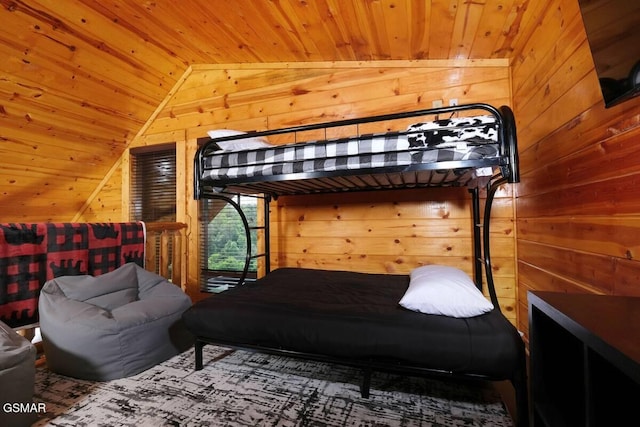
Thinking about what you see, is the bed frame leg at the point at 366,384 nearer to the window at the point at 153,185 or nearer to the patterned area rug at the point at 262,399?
the patterned area rug at the point at 262,399

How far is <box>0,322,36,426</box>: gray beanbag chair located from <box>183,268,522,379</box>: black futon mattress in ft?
2.11

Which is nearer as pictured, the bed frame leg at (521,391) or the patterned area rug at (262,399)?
the bed frame leg at (521,391)

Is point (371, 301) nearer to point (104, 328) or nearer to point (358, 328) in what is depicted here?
point (358, 328)

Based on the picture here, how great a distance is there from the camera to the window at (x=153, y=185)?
3.52 m

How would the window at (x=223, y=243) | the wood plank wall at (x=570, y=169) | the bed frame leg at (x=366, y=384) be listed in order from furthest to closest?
the window at (x=223, y=243) → the bed frame leg at (x=366, y=384) → the wood plank wall at (x=570, y=169)

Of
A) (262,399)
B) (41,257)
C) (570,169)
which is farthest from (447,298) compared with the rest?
(41,257)

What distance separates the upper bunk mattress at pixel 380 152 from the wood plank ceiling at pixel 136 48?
0.90 metres

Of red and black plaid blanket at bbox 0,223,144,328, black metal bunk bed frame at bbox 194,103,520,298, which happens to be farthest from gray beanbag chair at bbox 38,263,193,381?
black metal bunk bed frame at bbox 194,103,520,298

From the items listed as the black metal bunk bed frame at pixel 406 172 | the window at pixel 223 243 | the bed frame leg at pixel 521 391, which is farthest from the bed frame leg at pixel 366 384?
the window at pixel 223 243

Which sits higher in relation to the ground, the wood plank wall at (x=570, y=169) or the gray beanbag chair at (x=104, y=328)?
the wood plank wall at (x=570, y=169)

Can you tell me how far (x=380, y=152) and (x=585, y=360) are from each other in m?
1.16

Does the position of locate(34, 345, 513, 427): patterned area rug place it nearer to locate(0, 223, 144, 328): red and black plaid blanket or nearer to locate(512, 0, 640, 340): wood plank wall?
locate(0, 223, 144, 328): red and black plaid blanket

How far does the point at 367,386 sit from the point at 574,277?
1155 millimetres

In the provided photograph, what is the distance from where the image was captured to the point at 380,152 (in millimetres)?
1568
